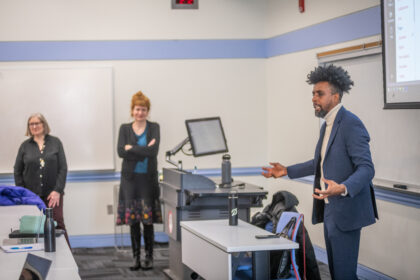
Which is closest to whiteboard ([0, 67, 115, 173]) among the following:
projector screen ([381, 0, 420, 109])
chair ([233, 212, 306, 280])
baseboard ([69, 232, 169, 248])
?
baseboard ([69, 232, 169, 248])

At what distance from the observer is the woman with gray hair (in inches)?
223

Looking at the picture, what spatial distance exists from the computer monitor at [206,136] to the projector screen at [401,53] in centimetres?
143

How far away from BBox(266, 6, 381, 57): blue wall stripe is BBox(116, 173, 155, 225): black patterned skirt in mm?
2098

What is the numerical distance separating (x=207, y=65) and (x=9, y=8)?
7.50 feet

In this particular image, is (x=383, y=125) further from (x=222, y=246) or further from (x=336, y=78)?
(x=222, y=246)

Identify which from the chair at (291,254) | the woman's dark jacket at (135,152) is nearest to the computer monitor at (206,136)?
the woman's dark jacket at (135,152)

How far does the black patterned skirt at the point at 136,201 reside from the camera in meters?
5.67

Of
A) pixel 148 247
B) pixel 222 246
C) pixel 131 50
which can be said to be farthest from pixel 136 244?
pixel 222 246

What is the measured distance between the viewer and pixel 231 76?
7184 millimetres

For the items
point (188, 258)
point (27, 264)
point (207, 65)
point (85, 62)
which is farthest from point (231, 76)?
point (27, 264)

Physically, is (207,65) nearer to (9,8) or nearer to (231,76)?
(231,76)

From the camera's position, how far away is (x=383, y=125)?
16.1ft

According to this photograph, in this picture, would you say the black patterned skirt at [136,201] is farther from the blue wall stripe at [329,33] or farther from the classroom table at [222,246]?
the blue wall stripe at [329,33]

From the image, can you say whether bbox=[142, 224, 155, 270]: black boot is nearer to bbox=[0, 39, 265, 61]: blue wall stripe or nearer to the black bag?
bbox=[0, 39, 265, 61]: blue wall stripe
